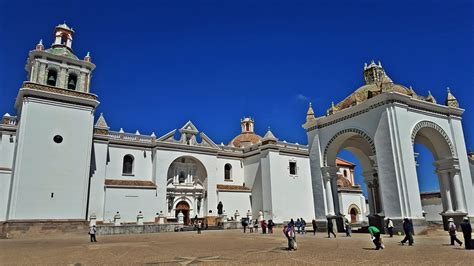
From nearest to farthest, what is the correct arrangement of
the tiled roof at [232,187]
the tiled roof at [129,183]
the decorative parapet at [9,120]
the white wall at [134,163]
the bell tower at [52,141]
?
the bell tower at [52,141] < the decorative parapet at [9,120] < the tiled roof at [129,183] < the white wall at [134,163] < the tiled roof at [232,187]

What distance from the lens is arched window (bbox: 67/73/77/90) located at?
23.6 metres

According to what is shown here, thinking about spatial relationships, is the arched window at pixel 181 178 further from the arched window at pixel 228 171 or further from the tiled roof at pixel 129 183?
the arched window at pixel 228 171

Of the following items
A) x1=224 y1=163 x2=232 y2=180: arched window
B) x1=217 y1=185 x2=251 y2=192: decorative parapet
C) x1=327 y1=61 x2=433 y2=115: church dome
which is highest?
x1=327 y1=61 x2=433 y2=115: church dome

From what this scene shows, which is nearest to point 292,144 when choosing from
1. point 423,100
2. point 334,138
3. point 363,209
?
point 363,209

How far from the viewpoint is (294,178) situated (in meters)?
32.5

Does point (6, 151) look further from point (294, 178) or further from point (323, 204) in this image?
point (294, 178)

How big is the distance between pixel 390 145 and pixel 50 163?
1998 cm

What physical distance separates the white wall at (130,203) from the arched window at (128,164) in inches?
88.2

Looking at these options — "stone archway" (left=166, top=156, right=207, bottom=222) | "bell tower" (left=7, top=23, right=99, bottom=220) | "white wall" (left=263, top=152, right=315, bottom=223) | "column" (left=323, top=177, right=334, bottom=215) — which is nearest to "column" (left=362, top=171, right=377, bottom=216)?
"column" (left=323, top=177, right=334, bottom=215)

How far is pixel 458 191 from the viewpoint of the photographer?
55.0 ft

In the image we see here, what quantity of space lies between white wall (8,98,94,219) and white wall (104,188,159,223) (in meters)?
3.67

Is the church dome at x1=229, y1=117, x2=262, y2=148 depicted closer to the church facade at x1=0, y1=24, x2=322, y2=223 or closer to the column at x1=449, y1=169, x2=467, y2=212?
the church facade at x1=0, y1=24, x2=322, y2=223

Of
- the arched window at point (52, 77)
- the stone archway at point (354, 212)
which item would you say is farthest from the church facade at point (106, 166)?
the stone archway at point (354, 212)

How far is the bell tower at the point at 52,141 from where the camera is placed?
19781 mm
